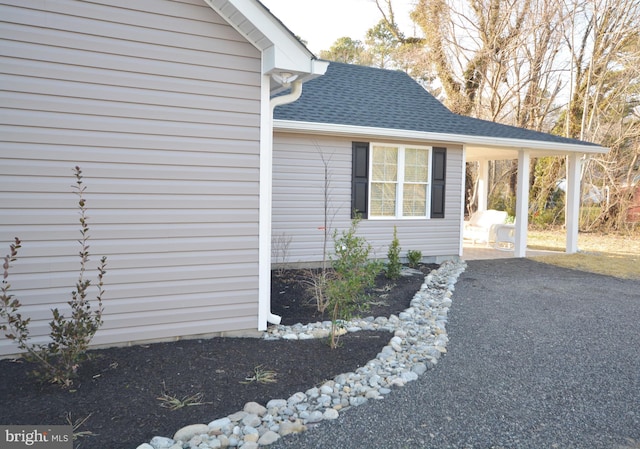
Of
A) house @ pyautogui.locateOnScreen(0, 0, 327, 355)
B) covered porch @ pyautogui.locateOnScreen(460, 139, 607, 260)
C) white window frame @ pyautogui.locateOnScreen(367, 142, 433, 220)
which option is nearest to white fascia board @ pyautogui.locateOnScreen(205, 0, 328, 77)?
house @ pyautogui.locateOnScreen(0, 0, 327, 355)

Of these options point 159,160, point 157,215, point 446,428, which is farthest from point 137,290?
point 446,428

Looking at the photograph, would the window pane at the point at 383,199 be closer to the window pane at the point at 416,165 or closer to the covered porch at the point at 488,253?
the window pane at the point at 416,165

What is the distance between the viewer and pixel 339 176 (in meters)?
7.52

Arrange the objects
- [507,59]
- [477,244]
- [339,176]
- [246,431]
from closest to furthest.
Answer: [246,431] < [339,176] < [477,244] < [507,59]

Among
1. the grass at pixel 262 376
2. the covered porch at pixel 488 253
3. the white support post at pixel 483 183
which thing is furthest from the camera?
the white support post at pixel 483 183

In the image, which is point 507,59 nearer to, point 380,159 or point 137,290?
point 380,159

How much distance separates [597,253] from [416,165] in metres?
5.60

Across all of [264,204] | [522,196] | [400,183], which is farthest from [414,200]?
[264,204]

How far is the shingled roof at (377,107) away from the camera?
7363mm

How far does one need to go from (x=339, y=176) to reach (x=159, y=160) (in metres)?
4.23

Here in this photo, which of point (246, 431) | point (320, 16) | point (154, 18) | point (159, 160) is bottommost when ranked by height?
point (246, 431)

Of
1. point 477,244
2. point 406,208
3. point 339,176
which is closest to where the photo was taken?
point 339,176
